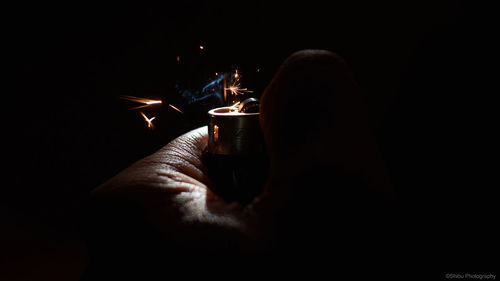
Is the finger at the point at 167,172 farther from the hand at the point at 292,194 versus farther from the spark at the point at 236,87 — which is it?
the spark at the point at 236,87

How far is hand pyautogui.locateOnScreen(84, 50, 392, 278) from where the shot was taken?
0.69 m

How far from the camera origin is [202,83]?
186 centimetres

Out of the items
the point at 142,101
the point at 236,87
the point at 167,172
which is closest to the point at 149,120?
the point at 142,101

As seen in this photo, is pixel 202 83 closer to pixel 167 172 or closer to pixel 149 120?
pixel 149 120

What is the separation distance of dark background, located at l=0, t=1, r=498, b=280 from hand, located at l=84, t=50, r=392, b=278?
0.49m

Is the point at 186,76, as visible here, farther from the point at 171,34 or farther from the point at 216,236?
the point at 216,236

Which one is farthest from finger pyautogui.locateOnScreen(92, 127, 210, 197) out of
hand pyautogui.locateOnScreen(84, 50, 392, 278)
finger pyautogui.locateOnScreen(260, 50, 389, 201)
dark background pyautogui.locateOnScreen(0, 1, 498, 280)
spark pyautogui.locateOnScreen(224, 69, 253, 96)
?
dark background pyautogui.locateOnScreen(0, 1, 498, 280)

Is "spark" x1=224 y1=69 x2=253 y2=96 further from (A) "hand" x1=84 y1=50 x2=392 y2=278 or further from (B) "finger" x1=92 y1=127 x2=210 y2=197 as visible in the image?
(A) "hand" x1=84 y1=50 x2=392 y2=278

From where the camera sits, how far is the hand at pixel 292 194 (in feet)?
2.27

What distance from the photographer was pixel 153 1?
1.64 m

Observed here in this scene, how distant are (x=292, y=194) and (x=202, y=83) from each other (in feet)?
4.53

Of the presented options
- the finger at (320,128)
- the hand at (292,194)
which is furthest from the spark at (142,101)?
the finger at (320,128)

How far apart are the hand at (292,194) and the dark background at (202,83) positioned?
1.62 ft

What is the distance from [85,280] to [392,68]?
182 centimetres
